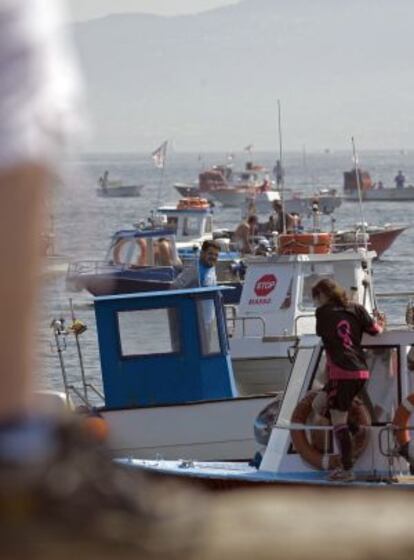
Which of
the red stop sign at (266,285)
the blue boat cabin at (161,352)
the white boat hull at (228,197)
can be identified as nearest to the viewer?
the blue boat cabin at (161,352)

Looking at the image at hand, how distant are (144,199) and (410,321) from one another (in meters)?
112

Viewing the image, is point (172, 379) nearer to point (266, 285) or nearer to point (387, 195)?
point (266, 285)

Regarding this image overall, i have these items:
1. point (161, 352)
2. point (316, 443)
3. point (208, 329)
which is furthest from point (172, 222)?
point (316, 443)

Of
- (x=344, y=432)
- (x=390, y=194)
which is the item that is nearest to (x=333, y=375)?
(x=344, y=432)

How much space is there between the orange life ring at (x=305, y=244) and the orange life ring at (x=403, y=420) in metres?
8.55

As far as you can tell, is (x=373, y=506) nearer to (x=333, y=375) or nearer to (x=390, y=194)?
(x=333, y=375)

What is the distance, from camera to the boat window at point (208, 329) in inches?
779

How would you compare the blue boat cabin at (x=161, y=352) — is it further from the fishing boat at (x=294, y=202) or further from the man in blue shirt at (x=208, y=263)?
the fishing boat at (x=294, y=202)

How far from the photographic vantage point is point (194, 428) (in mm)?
18969

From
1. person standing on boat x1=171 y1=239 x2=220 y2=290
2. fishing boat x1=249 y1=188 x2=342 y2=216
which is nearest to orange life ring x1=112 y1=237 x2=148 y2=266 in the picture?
person standing on boat x1=171 y1=239 x2=220 y2=290

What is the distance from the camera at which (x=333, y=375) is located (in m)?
14.0

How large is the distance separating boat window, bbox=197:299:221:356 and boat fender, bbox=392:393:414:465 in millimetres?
5702

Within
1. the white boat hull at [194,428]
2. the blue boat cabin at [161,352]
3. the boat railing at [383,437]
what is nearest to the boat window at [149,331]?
the blue boat cabin at [161,352]

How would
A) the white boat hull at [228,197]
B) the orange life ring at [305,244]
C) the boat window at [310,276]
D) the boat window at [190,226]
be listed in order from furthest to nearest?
the white boat hull at [228,197] → the boat window at [190,226] → the orange life ring at [305,244] → the boat window at [310,276]
